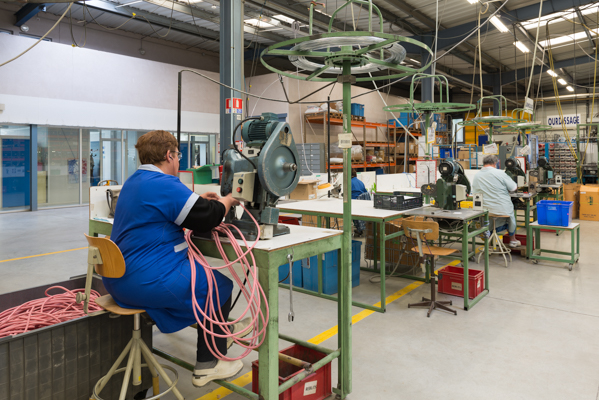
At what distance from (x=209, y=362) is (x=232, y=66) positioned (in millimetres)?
3972

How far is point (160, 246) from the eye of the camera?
6.07 ft

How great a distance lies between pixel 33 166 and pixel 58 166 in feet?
2.02

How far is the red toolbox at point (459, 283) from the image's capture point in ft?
12.5

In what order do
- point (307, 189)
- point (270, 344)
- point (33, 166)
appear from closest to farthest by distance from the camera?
1. point (270, 344)
2. point (307, 189)
3. point (33, 166)

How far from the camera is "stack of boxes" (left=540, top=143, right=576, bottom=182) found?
12.1 m

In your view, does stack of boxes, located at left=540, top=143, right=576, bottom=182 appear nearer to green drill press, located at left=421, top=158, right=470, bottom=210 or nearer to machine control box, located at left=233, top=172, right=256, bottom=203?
green drill press, located at left=421, top=158, right=470, bottom=210

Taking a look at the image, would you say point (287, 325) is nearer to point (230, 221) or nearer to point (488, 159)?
point (230, 221)

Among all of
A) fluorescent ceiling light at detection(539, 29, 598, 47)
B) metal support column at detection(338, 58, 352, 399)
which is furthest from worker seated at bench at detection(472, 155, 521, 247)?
fluorescent ceiling light at detection(539, 29, 598, 47)

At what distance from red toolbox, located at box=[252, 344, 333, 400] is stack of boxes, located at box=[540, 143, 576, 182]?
40.6ft

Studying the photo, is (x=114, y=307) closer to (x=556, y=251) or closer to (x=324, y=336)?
(x=324, y=336)

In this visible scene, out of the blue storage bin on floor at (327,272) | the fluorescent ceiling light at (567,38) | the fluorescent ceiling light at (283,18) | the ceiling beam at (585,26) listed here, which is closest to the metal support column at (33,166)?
the fluorescent ceiling light at (283,18)

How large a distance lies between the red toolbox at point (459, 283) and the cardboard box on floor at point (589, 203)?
6.12 metres

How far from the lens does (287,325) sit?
322 centimetres

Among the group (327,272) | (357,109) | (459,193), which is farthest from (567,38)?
(327,272)
